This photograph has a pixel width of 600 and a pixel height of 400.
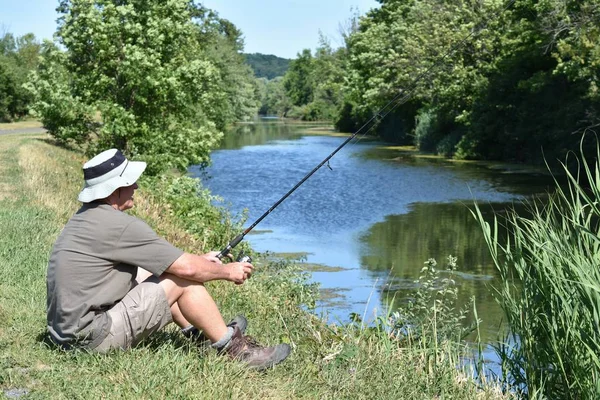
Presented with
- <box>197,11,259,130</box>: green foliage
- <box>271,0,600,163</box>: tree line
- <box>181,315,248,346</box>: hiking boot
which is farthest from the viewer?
<box>197,11,259,130</box>: green foliage

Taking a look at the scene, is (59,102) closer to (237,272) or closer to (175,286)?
(237,272)

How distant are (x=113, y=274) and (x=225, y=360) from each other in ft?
2.48

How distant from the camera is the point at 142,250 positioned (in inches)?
175

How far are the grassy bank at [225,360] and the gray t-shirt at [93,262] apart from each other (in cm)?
16

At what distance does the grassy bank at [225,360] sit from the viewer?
13.8ft

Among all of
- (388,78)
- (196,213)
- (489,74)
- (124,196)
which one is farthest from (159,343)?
(388,78)

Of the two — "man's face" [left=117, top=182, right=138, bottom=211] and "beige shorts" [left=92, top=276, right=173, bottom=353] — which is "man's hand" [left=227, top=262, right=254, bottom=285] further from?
"man's face" [left=117, top=182, right=138, bottom=211]

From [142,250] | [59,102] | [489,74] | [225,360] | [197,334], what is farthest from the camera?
[489,74]

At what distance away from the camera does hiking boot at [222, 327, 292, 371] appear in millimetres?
4738

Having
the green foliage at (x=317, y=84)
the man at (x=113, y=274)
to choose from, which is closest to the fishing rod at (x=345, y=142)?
the man at (x=113, y=274)

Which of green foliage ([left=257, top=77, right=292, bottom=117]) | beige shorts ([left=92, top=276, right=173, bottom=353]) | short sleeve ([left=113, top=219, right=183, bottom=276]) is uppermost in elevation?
short sleeve ([left=113, top=219, right=183, bottom=276])

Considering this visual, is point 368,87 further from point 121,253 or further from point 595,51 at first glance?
point 121,253

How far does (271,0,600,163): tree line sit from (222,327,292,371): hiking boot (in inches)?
561

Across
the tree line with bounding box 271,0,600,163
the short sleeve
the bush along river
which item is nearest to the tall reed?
the bush along river
